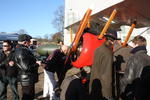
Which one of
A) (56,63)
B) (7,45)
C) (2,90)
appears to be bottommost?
(2,90)

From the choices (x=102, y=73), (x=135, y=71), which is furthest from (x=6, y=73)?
(x=135, y=71)

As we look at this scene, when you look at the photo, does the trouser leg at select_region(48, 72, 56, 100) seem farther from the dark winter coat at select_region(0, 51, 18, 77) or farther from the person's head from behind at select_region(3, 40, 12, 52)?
the person's head from behind at select_region(3, 40, 12, 52)

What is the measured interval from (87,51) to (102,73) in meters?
0.42

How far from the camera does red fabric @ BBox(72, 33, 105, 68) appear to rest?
11.2ft

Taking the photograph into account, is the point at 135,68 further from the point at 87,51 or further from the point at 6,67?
the point at 6,67

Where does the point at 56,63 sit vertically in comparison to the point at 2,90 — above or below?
above

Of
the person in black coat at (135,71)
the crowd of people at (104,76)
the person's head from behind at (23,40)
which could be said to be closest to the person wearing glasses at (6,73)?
the crowd of people at (104,76)

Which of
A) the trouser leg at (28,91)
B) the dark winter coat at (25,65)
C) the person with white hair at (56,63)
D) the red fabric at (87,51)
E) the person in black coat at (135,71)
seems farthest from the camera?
the person with white hair at (56,63)

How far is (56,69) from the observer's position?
207 inches

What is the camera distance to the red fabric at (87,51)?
134 inches

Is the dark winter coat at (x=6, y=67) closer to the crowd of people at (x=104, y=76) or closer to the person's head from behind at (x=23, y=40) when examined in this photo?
the crowd of people at (x=104, y=76)

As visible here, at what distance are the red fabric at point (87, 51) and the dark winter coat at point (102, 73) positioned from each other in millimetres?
176

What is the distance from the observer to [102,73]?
3.27m

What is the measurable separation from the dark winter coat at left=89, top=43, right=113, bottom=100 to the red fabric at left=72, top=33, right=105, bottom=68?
18 centimetres
